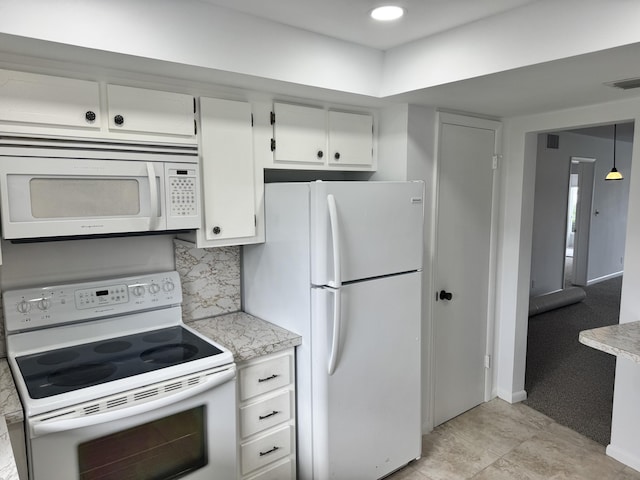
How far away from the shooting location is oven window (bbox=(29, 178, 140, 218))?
1.74m

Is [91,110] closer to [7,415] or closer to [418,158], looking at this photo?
[7,415]

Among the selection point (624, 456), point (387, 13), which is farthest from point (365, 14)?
point (624, 456)

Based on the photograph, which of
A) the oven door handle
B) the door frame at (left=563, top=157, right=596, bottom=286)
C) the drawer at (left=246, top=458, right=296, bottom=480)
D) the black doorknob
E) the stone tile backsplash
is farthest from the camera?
the door frame at (left=563, top=157, right=596, bottom=286)

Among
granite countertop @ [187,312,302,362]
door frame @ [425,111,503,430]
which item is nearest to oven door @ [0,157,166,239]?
granite countertop @ [187,312,302,362]

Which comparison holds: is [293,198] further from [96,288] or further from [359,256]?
[96,288]

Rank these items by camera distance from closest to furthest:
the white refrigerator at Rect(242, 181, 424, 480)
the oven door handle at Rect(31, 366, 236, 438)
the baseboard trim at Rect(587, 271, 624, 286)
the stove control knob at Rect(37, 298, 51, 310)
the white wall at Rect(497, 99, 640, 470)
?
1. the oven door handle at Rect(31, 366, 236, 438)
2. the stove control knob at Rect(37, 298, 51, 310)
3. the white refrigerator at Rect(242, 181, 424, 480)
4. the white wall at Rect(497, 99, 640, 470)
5. the baseboard trim at Rect(587, 271, 624, 286)

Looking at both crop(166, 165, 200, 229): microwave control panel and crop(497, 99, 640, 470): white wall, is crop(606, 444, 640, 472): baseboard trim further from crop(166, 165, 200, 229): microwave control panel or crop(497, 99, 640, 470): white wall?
crop(166, 165, 200, 229): microwave control panel

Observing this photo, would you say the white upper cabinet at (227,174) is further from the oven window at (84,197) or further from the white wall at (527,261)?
the white wall at (527,261)

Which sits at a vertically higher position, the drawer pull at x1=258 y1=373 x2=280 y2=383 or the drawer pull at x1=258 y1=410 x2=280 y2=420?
the drawer pull at x1=258 y1=373 x2=280 y2=383

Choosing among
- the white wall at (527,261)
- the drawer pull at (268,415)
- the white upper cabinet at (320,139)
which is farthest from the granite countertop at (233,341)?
the white wall at (527,261)

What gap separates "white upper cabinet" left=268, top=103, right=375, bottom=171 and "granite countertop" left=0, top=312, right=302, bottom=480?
2.82 feet

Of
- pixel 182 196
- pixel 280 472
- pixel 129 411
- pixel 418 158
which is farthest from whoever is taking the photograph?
pixel 418 158

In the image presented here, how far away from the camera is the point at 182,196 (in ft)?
6.73

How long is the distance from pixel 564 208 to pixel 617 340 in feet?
15.4
